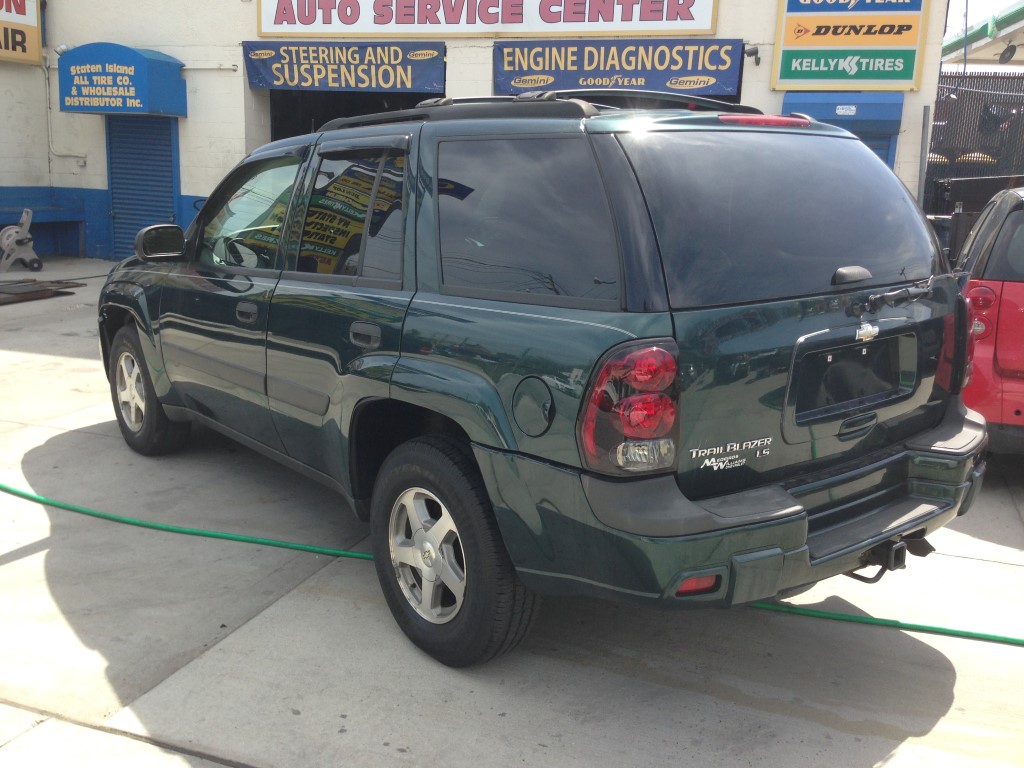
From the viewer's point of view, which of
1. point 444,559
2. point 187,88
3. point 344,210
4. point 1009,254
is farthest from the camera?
point 187,88

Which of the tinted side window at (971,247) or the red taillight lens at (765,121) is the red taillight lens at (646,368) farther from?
the tinted side window at (971,247)

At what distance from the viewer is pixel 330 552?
4359mm

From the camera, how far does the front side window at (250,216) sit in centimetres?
437

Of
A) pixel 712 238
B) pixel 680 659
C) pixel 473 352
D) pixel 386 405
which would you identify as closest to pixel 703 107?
pixel 712 238

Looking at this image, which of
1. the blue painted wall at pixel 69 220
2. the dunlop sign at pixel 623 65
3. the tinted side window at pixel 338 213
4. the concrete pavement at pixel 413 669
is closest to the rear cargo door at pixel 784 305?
the concrete pavement at pixel 413 669

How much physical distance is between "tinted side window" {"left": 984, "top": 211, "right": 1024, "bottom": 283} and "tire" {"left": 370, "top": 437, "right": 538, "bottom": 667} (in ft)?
11.4

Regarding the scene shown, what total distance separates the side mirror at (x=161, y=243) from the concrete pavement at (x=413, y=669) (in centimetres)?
132

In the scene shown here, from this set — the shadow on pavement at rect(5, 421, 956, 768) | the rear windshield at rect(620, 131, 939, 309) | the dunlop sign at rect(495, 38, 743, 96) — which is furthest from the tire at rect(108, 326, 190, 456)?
the dunlop sign at rect(495, 38, 743, 96)

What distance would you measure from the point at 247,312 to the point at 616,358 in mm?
2205

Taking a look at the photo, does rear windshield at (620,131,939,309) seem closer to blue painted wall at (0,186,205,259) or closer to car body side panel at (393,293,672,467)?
car body side panel at (393,293,672,467)

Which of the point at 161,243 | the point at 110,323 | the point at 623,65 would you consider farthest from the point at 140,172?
the point at 161,243

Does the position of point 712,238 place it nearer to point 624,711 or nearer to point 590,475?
point 590,475

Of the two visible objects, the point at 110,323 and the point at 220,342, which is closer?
the point at 220,342

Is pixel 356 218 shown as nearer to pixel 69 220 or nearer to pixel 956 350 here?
pixel 956 350
